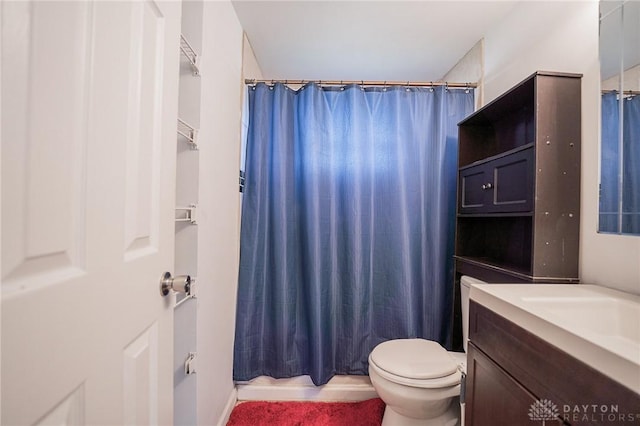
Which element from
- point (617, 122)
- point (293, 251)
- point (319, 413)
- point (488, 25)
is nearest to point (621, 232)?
point (617, 122)

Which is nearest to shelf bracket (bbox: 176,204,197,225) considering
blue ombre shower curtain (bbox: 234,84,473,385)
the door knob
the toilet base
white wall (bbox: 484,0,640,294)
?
the door knob

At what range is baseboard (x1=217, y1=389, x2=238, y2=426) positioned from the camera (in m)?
1.35

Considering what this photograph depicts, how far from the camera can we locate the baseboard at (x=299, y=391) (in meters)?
1.59

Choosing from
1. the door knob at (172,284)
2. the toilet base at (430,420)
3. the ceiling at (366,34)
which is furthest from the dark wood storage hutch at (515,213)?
the door knob at (172,284)

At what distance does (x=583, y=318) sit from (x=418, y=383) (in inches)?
26.4

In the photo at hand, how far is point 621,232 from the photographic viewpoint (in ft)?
2.96

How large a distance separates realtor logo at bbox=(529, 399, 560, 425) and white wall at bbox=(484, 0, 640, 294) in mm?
591

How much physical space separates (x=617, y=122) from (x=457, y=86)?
2.80 feet

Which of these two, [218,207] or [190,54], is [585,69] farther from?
[218,207]

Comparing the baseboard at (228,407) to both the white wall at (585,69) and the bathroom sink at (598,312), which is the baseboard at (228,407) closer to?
the bathroom sink at (598,312)

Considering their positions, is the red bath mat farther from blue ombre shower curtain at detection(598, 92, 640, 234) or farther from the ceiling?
the ceiling

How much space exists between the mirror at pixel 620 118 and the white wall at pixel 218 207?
1580 millimetres

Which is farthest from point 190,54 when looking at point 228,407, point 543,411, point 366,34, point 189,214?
point 228,407

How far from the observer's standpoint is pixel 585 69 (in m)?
1.03
